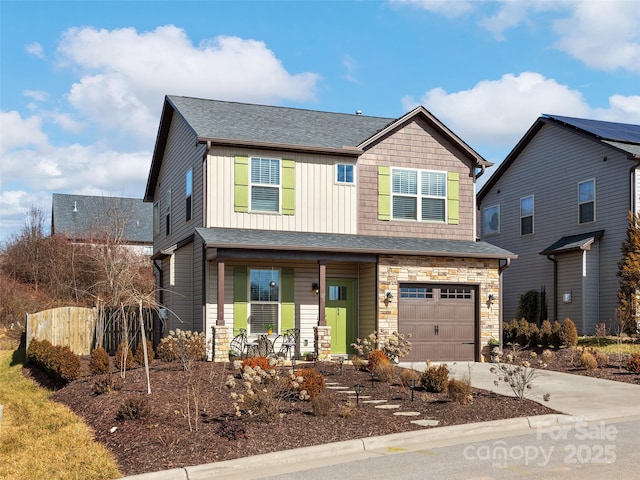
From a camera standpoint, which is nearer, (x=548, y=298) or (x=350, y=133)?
(x=350, y=133)

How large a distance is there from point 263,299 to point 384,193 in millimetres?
4681

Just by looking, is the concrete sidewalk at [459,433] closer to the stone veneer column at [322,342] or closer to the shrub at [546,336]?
the stone veneer column at [322,342]

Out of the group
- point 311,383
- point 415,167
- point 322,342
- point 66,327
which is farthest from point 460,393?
point 66,327

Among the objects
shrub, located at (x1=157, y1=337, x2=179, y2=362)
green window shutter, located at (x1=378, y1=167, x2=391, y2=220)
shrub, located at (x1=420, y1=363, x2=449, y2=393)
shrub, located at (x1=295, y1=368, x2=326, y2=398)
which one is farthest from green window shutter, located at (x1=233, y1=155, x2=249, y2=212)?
shrub, located at (x1=420, y1=363, x2=449, y2=393)

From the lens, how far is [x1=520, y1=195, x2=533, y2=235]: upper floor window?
27.8 metres

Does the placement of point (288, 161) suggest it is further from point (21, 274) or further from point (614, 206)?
point (21, 274)

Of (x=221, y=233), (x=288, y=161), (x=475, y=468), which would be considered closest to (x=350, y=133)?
(x=288, y=161)

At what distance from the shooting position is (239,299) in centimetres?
1898

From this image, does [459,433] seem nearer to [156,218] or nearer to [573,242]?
[573,242]

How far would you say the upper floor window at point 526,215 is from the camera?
91.2ft

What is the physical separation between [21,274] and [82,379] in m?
19.0

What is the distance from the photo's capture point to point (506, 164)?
2945cm

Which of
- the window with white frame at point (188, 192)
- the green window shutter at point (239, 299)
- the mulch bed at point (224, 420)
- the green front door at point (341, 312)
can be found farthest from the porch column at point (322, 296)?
the window with white frame at point (188, 192)

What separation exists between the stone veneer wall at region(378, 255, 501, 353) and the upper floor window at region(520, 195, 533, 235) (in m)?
7.90
